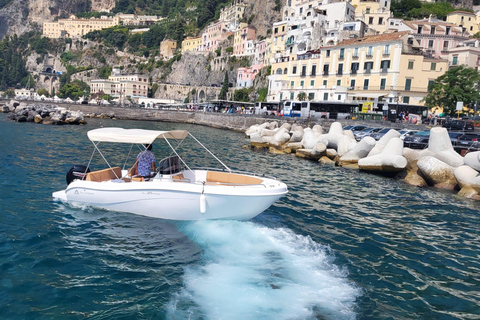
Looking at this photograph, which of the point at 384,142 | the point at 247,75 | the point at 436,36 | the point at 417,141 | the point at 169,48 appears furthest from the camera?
the point at 169,48

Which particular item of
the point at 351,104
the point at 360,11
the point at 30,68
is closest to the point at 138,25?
the point at 30,68

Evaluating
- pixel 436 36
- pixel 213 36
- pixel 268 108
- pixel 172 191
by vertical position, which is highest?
pixel 213 36

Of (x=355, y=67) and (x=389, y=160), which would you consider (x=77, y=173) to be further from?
(x=355, y=67)

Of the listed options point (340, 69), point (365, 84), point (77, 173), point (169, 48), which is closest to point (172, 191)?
point (77, 173)

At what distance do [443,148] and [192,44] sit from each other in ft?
432

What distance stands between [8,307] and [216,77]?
11047 cm

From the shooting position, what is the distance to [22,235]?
9312 mm

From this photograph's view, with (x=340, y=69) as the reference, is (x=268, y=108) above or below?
below

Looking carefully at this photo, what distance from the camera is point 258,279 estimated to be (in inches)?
289

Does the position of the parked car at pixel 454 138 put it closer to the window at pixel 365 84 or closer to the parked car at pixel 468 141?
the parked car at pixel 468 141

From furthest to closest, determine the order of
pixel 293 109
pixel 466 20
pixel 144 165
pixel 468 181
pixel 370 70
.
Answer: pixel 466 20 < pixel 370 70 < pixel 293 109 < pixel 468 181 < pixel 144 165

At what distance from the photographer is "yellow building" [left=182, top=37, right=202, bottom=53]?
136 metres

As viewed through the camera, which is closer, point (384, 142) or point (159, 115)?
point (384, 142)

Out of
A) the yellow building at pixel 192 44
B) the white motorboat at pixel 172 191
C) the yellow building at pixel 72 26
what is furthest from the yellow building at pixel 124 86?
the white motorboat at pixel 172 191
